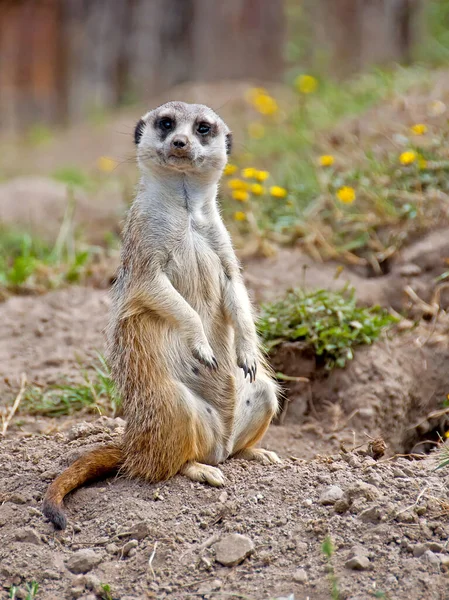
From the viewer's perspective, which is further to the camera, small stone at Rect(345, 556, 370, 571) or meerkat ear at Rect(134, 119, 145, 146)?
meerkat ear at Rect(134, 119, 145, 146)

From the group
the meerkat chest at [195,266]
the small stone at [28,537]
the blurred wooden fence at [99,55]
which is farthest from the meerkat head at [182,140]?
the blurred wooden fence at [99,55]

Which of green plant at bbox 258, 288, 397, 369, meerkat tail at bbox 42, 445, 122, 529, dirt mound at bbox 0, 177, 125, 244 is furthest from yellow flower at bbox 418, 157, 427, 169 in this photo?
meerkat tail at bbox 42, 445, 122, 529

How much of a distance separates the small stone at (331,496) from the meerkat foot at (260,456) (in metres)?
0.50

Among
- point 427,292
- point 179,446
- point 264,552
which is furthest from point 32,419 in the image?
point 427,292

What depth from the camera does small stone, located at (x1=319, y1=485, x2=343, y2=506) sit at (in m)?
2.66

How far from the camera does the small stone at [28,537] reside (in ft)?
8.61

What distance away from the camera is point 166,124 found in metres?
3.24

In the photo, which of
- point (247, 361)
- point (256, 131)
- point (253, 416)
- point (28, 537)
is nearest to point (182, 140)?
point (247, 361)

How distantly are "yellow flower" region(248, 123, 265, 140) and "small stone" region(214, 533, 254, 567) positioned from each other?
4.94m

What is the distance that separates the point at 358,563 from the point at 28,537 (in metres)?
1.04

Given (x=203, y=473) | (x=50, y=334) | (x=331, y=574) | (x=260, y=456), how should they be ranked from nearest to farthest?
1. (x=331, y=574)
2. (x=203, y=473)
3. (x=260, y=456)
4. (x=50, y=334)

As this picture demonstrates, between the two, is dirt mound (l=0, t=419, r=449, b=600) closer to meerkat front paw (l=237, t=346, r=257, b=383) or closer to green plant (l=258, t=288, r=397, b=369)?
meerkat front paw (l=237, t=346, r=257, b=383)

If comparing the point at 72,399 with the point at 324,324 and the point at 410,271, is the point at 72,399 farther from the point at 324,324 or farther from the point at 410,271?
the point at 410,271

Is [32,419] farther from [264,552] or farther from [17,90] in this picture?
[17,90]
